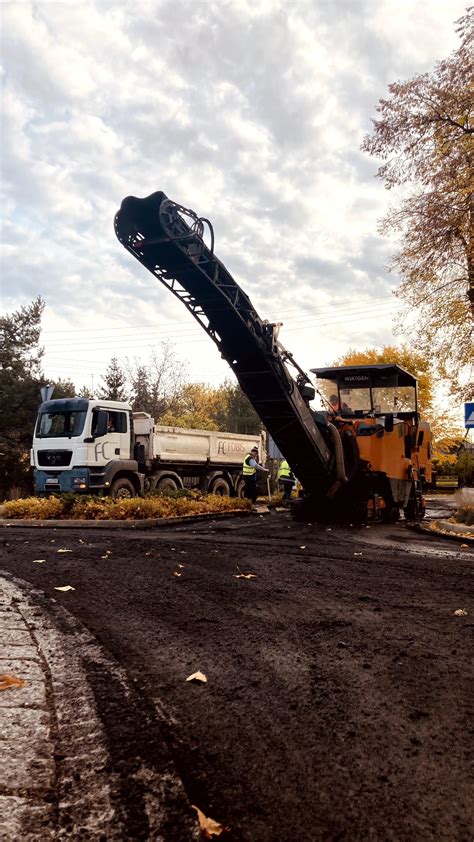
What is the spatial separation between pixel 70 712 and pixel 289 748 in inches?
41.4

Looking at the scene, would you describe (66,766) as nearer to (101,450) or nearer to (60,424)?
(101,450)

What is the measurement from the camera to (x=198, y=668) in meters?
3.58

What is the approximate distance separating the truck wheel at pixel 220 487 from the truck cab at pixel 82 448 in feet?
15.8

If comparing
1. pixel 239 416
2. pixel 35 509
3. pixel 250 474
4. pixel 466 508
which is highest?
pixel 239 416

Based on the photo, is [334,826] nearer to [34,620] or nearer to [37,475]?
[34,620]

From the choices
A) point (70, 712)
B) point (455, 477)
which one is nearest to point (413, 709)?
point (70, 712)

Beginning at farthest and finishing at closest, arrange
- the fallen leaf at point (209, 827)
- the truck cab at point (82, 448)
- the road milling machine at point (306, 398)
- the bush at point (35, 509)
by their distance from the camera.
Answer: the truck cab at point (82, 448) < the bush at point (35, 509) < the road milling machine at point (306, 398) < the fallen leaf at point (209, 827)

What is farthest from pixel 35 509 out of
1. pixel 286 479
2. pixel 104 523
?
pixel 286 479

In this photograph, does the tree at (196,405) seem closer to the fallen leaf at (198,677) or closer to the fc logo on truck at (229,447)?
the fc logo on truck at (229,447)

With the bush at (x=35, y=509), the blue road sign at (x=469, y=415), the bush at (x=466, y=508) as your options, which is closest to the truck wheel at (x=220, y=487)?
the bush at (x=35, y=509)

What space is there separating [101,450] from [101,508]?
3.58m

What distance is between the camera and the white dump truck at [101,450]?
1675 cm

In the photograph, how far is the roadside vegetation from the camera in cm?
1368

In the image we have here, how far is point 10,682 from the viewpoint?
328 centimetres
